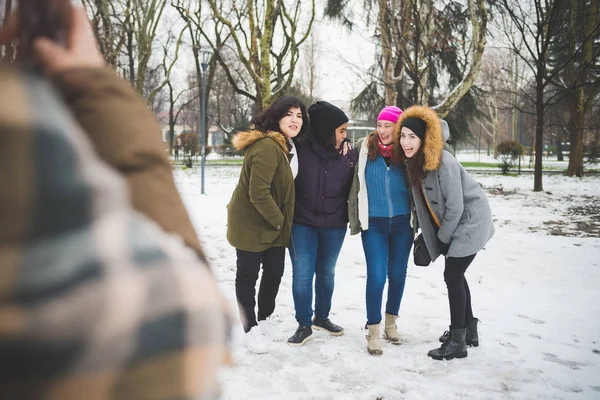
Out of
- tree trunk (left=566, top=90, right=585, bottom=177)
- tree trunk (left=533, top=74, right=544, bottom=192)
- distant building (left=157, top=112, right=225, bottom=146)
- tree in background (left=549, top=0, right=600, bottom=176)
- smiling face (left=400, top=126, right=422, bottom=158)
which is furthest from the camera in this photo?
tree trunk (left=566, top=90, right=585, bottom=177)

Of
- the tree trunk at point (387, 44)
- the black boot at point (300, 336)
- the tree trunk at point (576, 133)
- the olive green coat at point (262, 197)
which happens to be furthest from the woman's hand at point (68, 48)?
the tree trunk at point (576, 133)

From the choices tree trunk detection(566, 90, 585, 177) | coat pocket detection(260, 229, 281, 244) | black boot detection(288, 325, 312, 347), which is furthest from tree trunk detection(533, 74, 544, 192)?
coat pocket detection(260, 229, 281, 244)

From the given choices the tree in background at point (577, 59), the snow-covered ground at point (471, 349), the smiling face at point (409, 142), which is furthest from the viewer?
the tree in background at point (577, 59)

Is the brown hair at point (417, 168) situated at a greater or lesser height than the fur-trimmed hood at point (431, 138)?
lesser

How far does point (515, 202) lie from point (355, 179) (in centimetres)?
1012

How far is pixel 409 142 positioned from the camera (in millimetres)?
3758

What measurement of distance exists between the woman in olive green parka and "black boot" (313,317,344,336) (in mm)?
541

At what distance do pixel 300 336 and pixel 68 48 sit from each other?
3.63 metres

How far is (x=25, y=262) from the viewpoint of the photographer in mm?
559

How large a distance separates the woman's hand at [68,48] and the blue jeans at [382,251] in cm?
337

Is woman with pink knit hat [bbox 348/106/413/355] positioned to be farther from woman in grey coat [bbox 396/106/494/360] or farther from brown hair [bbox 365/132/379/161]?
woman in grey coat [bbox 396/106/494/360]

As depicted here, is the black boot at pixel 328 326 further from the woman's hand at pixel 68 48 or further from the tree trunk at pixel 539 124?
the tree trunk at pixel 539 124

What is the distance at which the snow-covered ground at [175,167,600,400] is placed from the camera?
3264 mm

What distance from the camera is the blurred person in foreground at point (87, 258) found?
0.56 m
